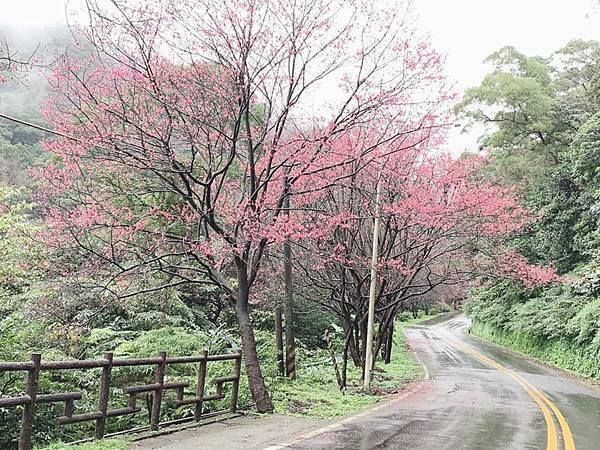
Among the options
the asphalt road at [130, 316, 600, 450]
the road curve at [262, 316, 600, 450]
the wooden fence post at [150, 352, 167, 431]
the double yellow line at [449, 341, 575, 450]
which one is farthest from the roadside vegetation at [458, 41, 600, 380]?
the wooden fence post at [150, 352, 167, 431]

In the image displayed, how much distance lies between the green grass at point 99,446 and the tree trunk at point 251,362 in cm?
347

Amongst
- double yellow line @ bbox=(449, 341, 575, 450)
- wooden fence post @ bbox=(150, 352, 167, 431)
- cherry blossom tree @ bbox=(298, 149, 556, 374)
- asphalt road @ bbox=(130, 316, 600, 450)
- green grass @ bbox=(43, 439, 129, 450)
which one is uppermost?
cherry blossom tree @ bbox=(298, 149, 556, 374)

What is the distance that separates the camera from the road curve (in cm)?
833

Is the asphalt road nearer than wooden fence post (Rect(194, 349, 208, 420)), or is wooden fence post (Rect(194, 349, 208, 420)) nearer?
the asphalt road

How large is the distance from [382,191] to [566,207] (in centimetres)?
1861

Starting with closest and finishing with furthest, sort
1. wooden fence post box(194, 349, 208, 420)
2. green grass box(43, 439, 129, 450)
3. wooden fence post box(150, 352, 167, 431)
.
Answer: green grass box(43, 439, 129, 450), wooden fence post box(150, 352, 167, 431), wooden fence post box(194, 349, 208, 420)

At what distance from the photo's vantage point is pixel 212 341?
13383mm

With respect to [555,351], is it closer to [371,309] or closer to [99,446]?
[371,309]

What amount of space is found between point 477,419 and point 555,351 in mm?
21110

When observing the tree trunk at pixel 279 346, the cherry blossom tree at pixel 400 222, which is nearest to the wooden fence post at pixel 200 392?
the tree trunk at pixel 279 346

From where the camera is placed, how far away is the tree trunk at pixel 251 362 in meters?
10.3

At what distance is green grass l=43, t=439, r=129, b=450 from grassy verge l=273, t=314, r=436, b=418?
3.91 meters

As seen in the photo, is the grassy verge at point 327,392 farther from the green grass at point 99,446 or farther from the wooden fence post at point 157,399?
the green grass at point 99,446

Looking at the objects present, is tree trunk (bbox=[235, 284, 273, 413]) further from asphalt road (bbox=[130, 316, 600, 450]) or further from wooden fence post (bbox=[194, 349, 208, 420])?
wooden fence post (bbox=[194, 349, 208, 420])
